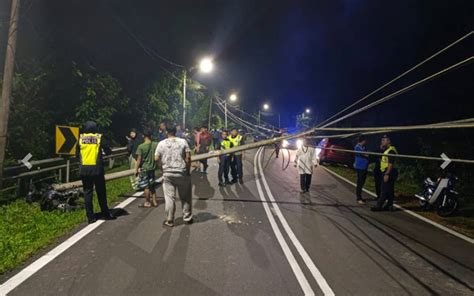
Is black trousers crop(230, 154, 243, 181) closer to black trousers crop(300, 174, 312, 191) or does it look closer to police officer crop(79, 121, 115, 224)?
black trousers crop(300, 174, 312, 191)

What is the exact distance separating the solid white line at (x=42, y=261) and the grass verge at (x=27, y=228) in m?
0.24

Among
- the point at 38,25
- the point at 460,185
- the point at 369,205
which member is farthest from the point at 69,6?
the point at 460,185

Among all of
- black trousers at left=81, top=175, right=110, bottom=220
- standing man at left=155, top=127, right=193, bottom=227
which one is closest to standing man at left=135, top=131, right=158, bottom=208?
black trousers at left=81, top=175, right=110, bottom=220

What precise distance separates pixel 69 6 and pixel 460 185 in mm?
18945

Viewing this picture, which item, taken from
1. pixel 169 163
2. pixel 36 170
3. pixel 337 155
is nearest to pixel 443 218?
pixel 169 163

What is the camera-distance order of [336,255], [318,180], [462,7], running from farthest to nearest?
1. [462,7]
2. [318,180]
3. [336,255]

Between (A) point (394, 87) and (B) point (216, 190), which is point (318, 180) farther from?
(A) point (394, 87)

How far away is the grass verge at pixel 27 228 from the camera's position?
5.63 metres

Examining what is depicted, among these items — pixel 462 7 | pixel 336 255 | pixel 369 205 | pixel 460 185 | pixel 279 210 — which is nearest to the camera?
pixel 336 255

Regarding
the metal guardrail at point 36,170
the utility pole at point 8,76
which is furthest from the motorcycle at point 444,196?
the utility pole at point 8,76

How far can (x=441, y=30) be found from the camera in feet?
63.1

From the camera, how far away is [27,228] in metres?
7.09

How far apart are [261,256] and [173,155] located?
108 inches

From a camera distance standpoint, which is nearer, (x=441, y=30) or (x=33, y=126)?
(x=33, y=126)
